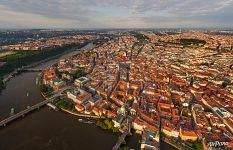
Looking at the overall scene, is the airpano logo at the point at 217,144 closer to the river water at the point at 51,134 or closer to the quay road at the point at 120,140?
the river water at the point at 51,134

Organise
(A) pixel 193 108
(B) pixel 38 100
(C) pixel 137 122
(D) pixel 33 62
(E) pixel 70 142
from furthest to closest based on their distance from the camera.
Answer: (D) pixel 33 62
(B) pixel 38 100
(A) pixel 193 108
(C) pixel 137 122
(E) pixel 70 142

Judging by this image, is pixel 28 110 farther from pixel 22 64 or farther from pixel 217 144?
pixel 22 64

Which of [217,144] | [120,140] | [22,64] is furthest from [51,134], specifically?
[22,64]

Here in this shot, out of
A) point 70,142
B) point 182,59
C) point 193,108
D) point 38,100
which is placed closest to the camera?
point 70,142

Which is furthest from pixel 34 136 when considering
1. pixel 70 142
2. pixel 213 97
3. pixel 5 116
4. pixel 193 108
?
pixel 213 97

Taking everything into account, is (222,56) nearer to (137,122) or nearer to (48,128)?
(137,122)

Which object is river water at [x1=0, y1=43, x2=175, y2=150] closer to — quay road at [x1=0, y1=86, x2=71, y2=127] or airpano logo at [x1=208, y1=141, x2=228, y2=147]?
quay road at [x1=0, y1=86, x2=71, y2=127]

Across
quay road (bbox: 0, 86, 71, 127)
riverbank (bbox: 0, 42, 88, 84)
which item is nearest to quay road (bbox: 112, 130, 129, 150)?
quay road (bbox: 0, 86, 71, 127)

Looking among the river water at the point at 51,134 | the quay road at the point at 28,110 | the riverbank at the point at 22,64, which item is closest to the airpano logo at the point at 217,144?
the river water at the point at 51,134

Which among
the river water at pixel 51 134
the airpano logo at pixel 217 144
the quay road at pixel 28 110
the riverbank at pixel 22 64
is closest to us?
the airpano logo at pixel 217 144
